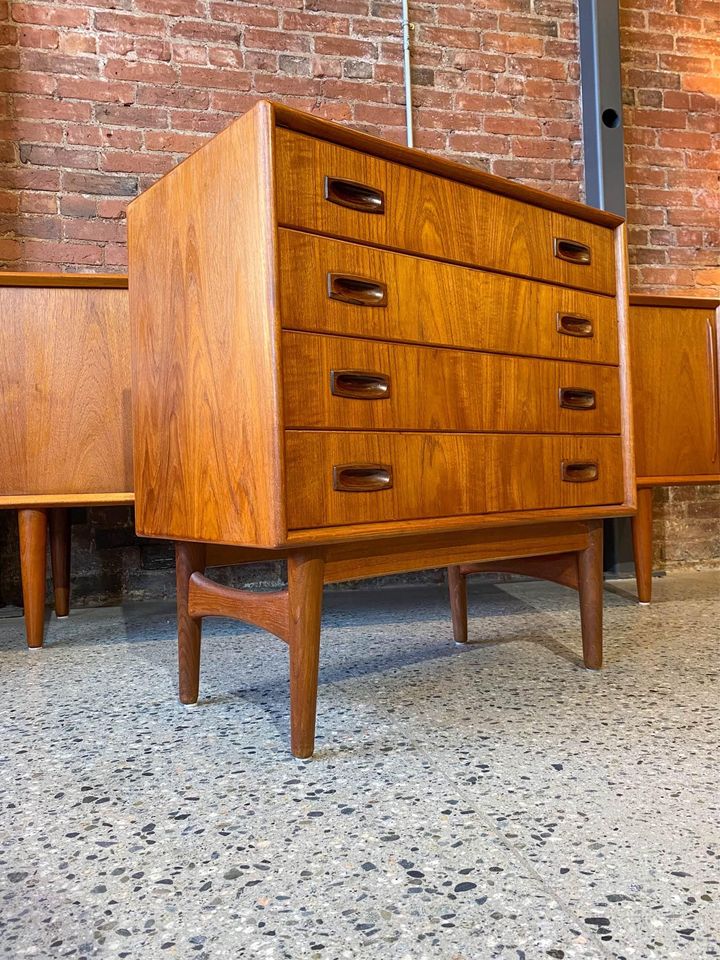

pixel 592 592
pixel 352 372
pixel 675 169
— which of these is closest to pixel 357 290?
pixel 352 372

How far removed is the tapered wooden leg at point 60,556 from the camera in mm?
2406

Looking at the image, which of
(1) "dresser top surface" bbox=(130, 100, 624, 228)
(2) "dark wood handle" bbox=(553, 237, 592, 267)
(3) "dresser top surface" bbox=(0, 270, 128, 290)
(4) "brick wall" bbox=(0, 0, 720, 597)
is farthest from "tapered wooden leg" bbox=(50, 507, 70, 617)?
(2) "dark wood handle" bbox=(553, 237, 592, 267)

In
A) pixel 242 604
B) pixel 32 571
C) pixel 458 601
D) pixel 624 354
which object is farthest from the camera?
pixel 32 571

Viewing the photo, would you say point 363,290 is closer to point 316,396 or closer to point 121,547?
point 316,396

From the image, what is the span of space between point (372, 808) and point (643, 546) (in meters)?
1.77

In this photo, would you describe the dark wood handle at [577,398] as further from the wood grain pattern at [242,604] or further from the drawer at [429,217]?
the wood grain pattern at [242,604]

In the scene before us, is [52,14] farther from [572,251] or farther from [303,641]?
[303,641]

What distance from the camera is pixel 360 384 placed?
1.24 m

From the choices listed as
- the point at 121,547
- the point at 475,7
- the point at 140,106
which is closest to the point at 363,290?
the point at 121,547

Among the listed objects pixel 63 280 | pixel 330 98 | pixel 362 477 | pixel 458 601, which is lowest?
pixel 458 601

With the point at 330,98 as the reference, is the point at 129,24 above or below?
above

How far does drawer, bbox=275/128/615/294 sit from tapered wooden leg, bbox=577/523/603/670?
55 cm

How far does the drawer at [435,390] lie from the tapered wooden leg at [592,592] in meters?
0.25

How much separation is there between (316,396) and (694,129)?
294 centimetres
